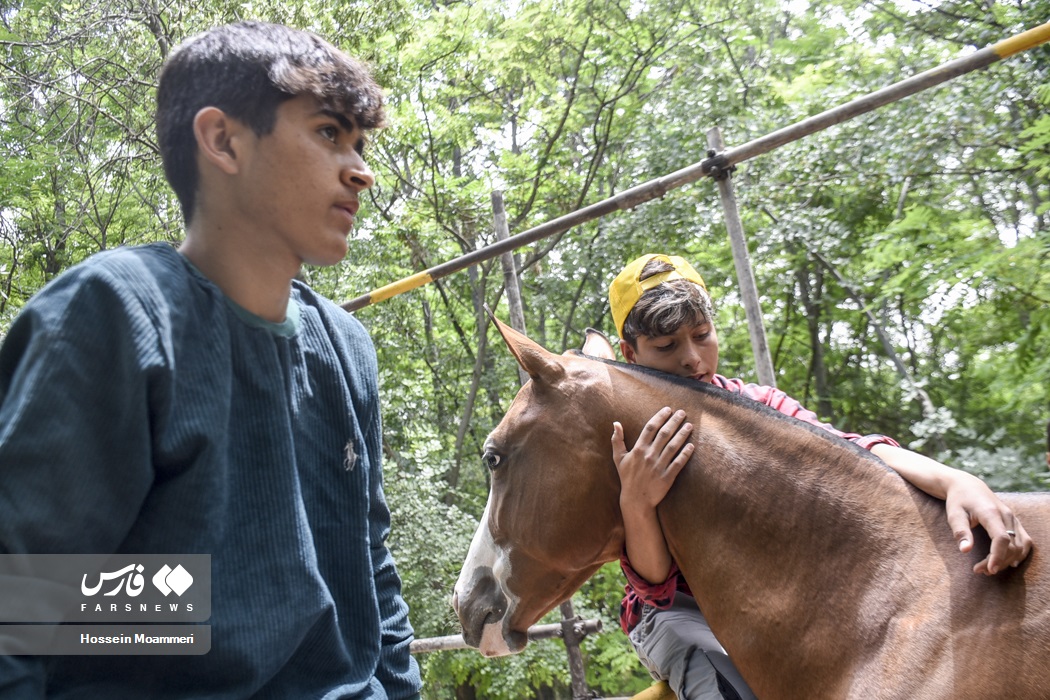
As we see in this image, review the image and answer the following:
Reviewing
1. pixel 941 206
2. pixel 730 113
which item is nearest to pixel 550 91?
pixel 730 113

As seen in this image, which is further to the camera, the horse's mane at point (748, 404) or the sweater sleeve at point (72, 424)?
the horse's mane at point (748, 404)

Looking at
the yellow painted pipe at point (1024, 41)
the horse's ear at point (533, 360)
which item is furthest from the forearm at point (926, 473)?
the yellow painted pipe at point (1024, 41)

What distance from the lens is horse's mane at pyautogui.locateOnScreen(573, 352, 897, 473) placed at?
197 centimetres

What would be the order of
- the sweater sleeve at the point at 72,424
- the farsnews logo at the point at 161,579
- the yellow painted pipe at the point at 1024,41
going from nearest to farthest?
the sweater sleeve at the point at 72,424 < the farsnews logo at the point at 161,579 < the yellow painted pipe at the point at 1024,41

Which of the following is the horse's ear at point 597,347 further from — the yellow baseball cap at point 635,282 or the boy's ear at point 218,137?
the boy's ear at point 218,137

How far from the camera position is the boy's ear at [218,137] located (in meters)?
1.24

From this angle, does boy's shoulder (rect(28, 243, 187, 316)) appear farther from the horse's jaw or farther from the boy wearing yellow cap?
the horse's jaw

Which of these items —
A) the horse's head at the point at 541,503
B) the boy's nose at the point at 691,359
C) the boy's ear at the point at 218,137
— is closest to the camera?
the boy's ear at the point at 218,137

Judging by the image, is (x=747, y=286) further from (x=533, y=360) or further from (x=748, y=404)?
(x=533, y=360)

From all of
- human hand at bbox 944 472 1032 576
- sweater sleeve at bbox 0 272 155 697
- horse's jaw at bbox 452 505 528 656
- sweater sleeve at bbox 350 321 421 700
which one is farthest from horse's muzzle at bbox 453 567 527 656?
sweater sleeve at bbox 0 272 155 697

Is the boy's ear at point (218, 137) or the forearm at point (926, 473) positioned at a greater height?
the boy's ear at point (218, 137)

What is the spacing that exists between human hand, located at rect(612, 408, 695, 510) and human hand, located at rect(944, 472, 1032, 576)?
1.94 ft

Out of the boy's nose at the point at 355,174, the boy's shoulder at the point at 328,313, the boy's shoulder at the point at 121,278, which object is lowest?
the boy's shoulder at the point at 328,313

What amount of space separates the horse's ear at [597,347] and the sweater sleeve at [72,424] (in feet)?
5.70
